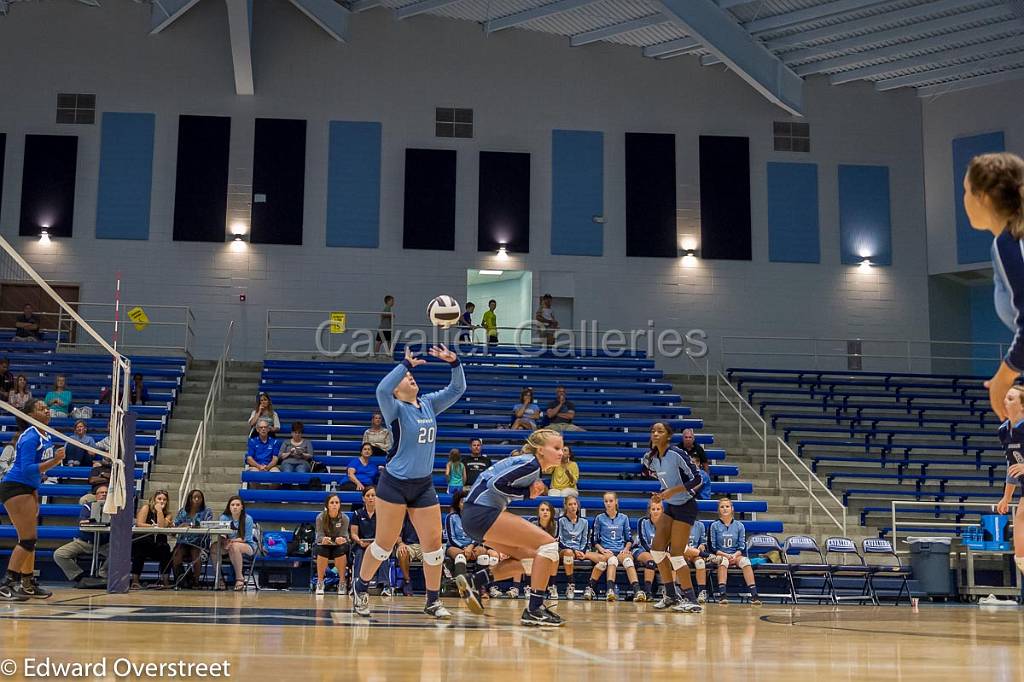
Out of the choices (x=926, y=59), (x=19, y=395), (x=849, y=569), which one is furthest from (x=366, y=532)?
(x=926, y=59)

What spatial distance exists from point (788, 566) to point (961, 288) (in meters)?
15.4

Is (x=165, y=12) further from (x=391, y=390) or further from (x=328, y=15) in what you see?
(x=391, y=390)

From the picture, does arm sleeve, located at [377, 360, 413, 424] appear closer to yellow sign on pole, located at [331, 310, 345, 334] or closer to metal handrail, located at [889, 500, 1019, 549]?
metal handrail, located at [889, 500, 1019, 549]

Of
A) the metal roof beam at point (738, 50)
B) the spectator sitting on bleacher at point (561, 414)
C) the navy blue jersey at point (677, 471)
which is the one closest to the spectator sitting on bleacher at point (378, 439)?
the spectator sitting on bleacher at point (561, 414)

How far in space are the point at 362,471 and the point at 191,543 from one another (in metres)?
2.85

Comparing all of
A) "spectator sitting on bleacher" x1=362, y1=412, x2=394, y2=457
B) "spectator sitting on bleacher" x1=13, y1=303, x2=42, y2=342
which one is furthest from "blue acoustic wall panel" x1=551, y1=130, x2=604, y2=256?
"spectator sitting on bleacher" x1=13, y1=303, x2=42, y2=342

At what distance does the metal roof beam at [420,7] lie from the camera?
2481cm

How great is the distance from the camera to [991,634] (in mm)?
9508

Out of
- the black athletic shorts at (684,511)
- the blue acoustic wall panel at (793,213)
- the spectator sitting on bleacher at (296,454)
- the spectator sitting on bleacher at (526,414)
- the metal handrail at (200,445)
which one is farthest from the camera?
the blue acoustic wall panel at (793,213)

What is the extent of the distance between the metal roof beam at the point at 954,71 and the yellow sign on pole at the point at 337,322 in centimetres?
1427

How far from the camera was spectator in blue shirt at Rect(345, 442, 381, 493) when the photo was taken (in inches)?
652

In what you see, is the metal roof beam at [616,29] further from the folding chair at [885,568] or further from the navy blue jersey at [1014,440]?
the navy blue jersey at [1014,440]

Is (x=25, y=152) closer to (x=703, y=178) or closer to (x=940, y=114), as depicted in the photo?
(x=703, y=178)

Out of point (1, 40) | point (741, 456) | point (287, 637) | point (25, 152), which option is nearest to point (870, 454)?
point (741, 456)
